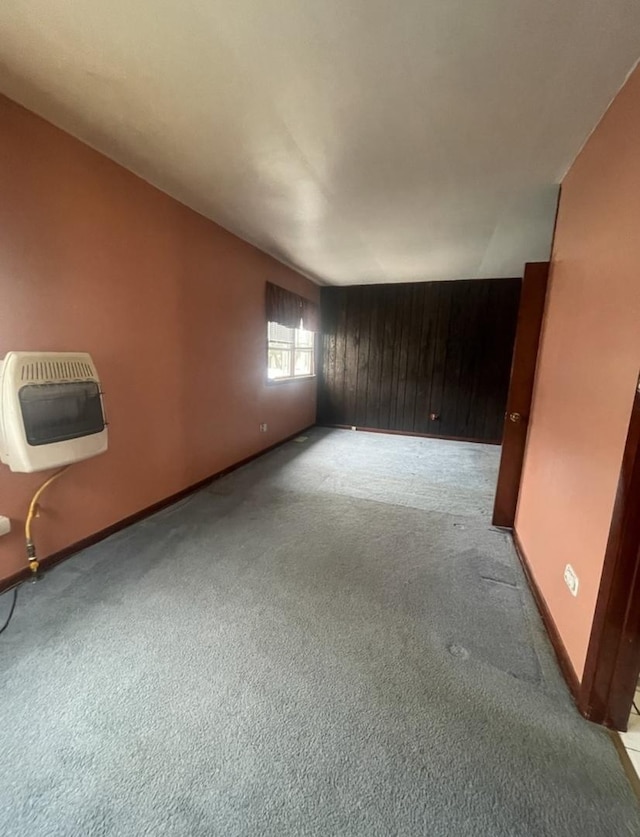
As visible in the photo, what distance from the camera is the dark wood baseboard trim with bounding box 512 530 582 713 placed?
130 centimetres

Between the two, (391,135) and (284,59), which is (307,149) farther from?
(284,59)

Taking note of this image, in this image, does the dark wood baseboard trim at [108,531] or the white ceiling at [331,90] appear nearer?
the white ceiling at [331,90]

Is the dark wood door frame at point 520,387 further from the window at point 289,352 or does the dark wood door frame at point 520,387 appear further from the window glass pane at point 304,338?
the window glass pane at point 304,338

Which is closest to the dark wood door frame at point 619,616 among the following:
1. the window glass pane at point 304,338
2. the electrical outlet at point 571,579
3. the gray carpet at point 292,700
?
the gray carpet at point 292,700

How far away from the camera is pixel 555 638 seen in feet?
4.98

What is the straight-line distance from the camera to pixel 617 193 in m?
1.34

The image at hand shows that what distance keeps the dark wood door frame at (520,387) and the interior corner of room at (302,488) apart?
0.02 metres

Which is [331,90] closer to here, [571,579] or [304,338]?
[571,579]

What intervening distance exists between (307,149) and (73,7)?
1068mm

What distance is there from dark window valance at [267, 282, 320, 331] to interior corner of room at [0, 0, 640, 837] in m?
0.94

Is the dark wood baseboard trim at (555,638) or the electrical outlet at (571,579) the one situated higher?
the electrical outlet at (571,579)

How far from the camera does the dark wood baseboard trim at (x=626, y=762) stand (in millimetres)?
1016

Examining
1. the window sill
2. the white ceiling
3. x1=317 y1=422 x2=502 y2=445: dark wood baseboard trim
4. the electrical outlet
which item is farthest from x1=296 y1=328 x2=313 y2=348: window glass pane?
the electrical outlet

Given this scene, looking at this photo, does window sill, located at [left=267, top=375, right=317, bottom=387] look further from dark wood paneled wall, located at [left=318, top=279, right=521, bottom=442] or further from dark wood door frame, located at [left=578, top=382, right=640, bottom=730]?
dark wood door frame, located at [left=578, top=382, right=640, bottom=730]
